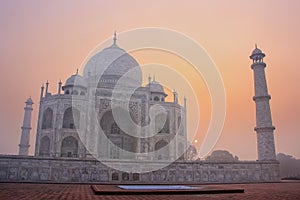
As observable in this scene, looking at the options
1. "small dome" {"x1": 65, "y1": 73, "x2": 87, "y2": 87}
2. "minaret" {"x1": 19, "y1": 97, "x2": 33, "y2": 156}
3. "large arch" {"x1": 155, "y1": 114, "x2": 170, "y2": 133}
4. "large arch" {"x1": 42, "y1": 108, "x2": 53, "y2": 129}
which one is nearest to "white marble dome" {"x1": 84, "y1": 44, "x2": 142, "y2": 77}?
"small dome" {"x1": 65, "y1": 73, "x2": 87, "y2": 87}

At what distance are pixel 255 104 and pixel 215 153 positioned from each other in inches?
1340

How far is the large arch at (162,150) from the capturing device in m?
26.7

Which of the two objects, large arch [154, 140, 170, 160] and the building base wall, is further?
large arch [154, 140, 170, 160]

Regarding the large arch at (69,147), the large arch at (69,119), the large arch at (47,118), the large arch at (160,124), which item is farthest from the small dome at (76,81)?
the large arch at (160,124)

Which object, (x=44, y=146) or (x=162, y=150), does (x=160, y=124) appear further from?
(x=44, y=146)

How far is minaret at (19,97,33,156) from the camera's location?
32.6m

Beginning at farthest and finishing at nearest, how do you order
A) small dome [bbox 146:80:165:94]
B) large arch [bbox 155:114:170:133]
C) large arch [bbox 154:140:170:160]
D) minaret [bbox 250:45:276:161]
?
small dome [bbox 146:80:165:94] → large arch [bbox 155:114:170:133] → large arch [bbox 154:140:170:160] → minaret [bbox 250:45:276:161]

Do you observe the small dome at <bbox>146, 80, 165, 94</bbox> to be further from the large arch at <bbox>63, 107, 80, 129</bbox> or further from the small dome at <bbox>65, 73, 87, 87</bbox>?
the large arch at <bbox>63, 107, 80, 129</bbox>

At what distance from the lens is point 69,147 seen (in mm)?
24875

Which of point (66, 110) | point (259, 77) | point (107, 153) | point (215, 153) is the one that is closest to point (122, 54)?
point (66, 110)

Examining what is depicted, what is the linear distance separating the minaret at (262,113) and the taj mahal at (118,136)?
74 mm

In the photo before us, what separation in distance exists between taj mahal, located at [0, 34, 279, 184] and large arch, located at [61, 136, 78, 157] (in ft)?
0.27

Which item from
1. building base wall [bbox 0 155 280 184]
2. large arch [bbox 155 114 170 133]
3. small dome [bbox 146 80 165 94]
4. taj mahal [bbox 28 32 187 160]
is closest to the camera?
building base wall [bbox 0 155 280 184]

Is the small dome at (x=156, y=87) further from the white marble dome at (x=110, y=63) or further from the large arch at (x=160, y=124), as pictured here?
the large arch at (x=160, y=124)
